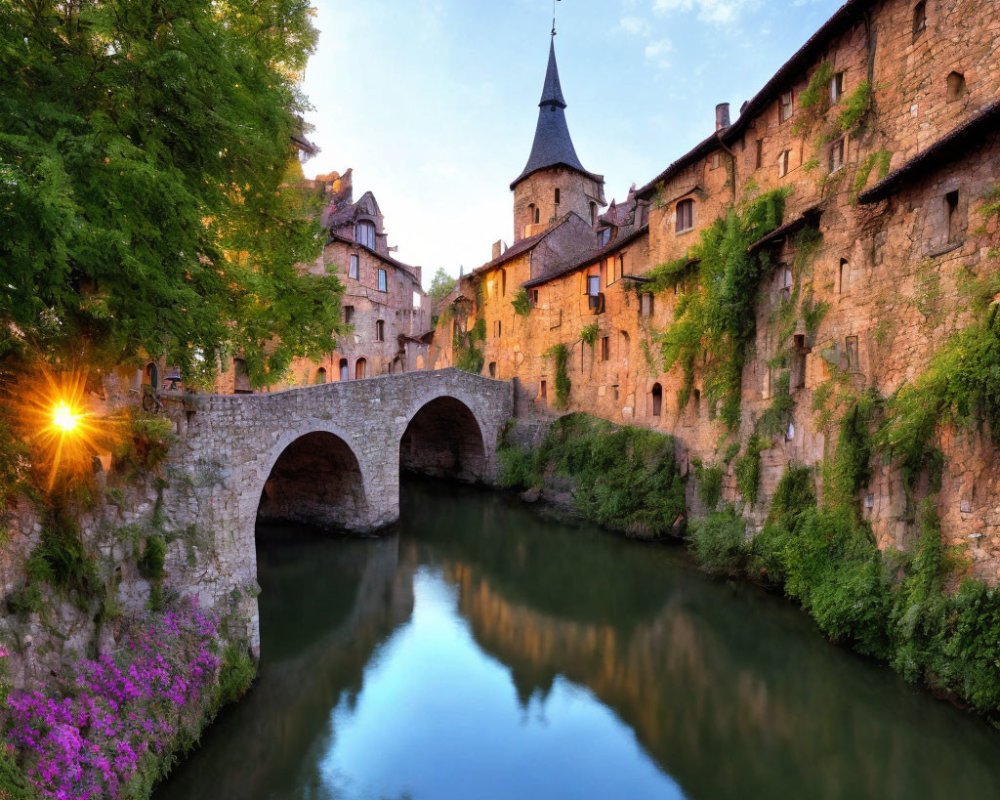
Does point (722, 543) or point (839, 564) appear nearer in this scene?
point (839, 564)

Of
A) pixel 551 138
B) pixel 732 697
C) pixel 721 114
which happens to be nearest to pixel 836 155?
pixel 721 114

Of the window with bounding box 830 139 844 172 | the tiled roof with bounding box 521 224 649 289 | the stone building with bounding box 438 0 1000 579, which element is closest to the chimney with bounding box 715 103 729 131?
the stone building with bounding box 438 0 1000 579

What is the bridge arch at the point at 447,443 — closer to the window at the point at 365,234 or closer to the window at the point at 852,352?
the window at the point at 365,234

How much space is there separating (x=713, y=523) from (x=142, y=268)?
1341cm

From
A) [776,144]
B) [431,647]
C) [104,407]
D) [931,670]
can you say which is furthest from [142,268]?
[776,144]

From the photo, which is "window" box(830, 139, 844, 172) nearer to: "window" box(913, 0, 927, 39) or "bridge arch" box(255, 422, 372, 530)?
"window" box(913, 0, 927, 39)

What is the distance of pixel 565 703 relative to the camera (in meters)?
9.36

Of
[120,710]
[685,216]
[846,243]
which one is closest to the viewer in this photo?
[120,710]

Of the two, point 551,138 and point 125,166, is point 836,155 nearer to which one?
point 125,166

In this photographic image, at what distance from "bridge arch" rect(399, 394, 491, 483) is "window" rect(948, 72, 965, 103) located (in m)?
16.8

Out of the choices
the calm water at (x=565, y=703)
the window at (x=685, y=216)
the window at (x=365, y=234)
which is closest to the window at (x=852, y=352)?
the calm water at (x=565, y=703)

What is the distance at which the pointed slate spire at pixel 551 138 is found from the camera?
111 ft

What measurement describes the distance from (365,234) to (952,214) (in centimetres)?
2558

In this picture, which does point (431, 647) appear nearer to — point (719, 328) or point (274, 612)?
point (274, 612)
